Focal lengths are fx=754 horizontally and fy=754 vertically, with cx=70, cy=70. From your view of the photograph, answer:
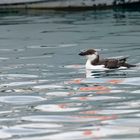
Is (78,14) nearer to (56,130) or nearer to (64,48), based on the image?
(64,48)

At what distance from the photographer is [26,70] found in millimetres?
18047

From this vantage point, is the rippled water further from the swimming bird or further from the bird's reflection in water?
the swimming bird

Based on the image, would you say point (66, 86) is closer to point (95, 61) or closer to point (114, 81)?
point (114, 81)

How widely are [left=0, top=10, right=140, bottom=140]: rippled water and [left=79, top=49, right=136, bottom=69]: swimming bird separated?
0.88 ft

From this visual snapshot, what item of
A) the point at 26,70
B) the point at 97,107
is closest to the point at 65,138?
the point at 97,107

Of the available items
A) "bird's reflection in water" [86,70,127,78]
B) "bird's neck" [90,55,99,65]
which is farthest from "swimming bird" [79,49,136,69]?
"bird's reflection in water" [86,70,127,78]

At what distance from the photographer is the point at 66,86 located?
1530cm

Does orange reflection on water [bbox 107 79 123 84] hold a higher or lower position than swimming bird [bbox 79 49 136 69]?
higher

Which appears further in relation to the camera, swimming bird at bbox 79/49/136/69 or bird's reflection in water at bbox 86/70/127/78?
swimming bird at bbox 79/49/136/69

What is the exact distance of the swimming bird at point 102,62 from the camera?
18016 millimetres

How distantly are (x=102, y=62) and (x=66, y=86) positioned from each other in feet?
10.9

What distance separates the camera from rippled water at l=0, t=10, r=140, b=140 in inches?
434

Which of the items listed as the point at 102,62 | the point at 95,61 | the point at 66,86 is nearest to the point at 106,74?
the point at 102,62

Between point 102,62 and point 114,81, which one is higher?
point 114,81
